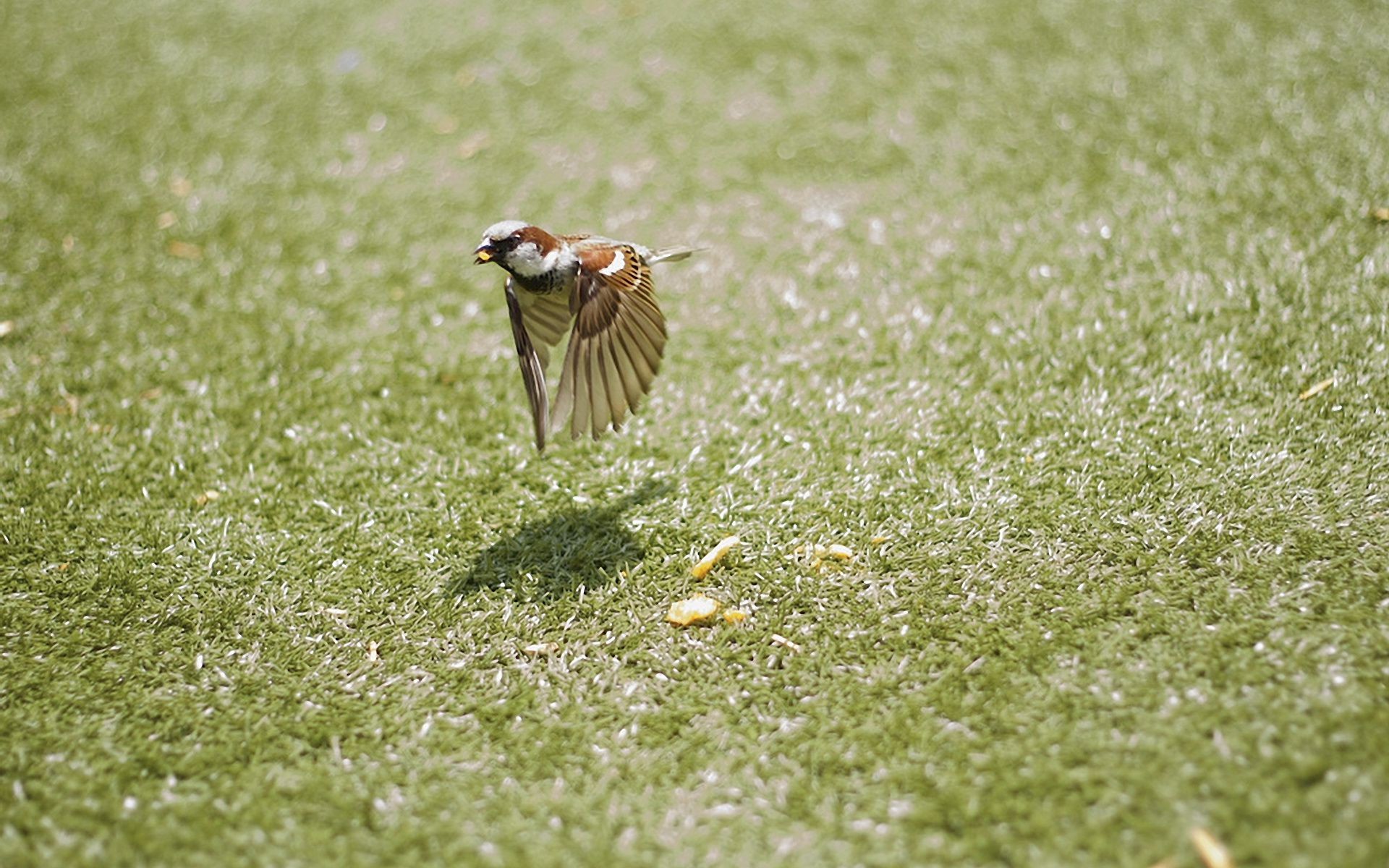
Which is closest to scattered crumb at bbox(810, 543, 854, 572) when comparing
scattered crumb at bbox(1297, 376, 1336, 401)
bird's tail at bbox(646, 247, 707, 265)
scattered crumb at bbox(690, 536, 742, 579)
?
scattered crumb at bbox(690, 536, 742, 579)

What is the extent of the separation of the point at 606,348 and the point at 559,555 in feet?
2.56

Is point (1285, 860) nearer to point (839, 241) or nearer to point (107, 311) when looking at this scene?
point (839, 241)

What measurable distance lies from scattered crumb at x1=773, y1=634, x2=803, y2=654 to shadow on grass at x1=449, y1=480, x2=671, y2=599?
59 cm

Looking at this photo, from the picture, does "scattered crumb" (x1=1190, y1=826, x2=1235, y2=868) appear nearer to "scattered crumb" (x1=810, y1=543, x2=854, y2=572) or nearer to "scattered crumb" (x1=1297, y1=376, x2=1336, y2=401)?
"scattered crumb" (x1=810, y1=543, x2=854, y2=572)

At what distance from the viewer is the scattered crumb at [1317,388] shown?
3.45 meters

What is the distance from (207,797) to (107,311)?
307 centimetres

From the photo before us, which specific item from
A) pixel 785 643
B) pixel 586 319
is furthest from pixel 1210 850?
pixel 586 319

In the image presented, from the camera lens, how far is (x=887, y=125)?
5.50m

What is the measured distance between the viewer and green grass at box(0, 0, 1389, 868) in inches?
95.7

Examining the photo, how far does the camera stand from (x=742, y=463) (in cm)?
354

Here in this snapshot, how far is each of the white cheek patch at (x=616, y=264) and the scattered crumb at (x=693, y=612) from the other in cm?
111

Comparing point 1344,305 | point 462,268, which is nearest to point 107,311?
point 462,268

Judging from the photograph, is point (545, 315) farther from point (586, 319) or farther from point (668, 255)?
point (668, 255)

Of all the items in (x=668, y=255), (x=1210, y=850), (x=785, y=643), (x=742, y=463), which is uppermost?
(x=668, y=255)
